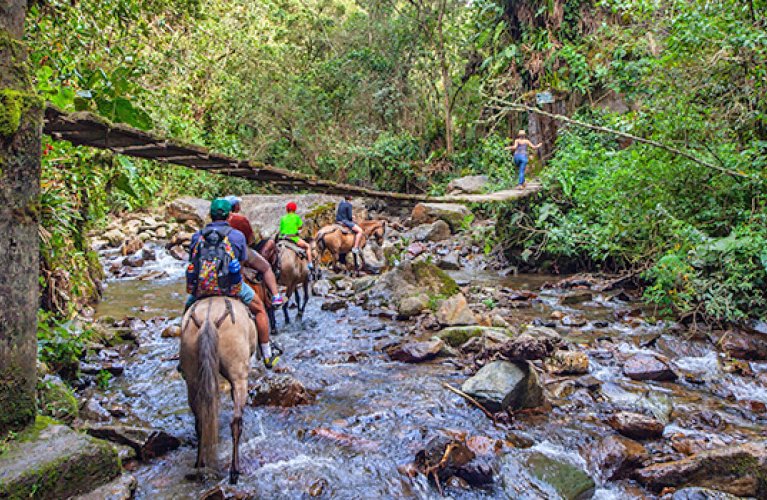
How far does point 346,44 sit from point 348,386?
73.6ft

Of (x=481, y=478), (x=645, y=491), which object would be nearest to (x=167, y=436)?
(x=481, y=478)

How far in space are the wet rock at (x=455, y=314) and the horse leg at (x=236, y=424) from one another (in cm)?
416

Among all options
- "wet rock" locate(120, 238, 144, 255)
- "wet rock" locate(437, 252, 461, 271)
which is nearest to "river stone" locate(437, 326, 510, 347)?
"wet rock" locate(437, 252, 461, 271)

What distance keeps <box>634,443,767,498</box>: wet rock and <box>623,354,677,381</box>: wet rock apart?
1.86 metres

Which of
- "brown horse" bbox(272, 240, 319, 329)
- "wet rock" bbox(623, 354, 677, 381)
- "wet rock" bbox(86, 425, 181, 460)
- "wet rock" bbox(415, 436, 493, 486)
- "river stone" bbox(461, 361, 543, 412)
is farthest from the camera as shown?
"brown horse" bbox(272, 240, 319, 329)

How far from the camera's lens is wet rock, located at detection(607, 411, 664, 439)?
13.4 feet

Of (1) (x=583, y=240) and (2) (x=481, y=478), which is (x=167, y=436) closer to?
(2) (x=481, y=478)

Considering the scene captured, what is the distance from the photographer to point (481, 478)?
3.49m

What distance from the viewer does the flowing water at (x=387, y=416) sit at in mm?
3529

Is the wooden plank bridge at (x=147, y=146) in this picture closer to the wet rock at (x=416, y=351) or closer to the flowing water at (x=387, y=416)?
the wet rock at (x=416, y=351)

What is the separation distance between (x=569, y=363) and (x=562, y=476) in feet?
7.23

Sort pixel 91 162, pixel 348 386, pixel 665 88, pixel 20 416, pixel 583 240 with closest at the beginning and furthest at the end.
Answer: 1. pixel 20 416
2. pixel 348 386
3. pixel 91 162
4. pixel 665 88
5. pixel 583 240

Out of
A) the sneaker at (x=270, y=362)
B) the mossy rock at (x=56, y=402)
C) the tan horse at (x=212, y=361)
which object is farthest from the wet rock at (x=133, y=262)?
the tan horse at (x=212, y=361)

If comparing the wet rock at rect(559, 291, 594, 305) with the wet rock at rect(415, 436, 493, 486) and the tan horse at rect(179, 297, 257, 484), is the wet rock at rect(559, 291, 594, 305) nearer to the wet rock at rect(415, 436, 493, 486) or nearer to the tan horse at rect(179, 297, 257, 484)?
the wet rock at rect(415, 436, 493, 486)
